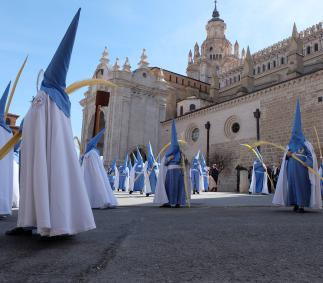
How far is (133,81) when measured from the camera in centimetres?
3434

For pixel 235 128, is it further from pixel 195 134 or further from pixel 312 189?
pixel 312 189

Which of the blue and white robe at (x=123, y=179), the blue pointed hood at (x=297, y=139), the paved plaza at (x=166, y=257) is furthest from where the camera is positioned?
the blue and white robe at (x=123, y=179)

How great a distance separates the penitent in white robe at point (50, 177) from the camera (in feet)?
9.34

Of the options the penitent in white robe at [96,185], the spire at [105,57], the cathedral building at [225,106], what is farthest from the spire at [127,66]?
the penitent in white robe at [96,185]

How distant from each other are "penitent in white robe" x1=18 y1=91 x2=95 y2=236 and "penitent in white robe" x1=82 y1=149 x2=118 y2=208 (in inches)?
163

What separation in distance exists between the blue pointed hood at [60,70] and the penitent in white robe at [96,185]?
4.13 meters

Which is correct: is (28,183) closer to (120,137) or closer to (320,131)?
(320,131)

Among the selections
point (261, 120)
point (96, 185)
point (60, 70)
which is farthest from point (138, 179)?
point (60, 70)

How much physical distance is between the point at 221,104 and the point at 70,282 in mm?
27190

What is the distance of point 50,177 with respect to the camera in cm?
302

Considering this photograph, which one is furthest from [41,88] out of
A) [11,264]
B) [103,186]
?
[103,186]

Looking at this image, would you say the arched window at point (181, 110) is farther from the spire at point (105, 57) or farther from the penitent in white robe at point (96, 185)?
the penitent in white robe at point (96, 185)

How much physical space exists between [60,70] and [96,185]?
4.49 meters

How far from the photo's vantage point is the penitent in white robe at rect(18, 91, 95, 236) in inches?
112
